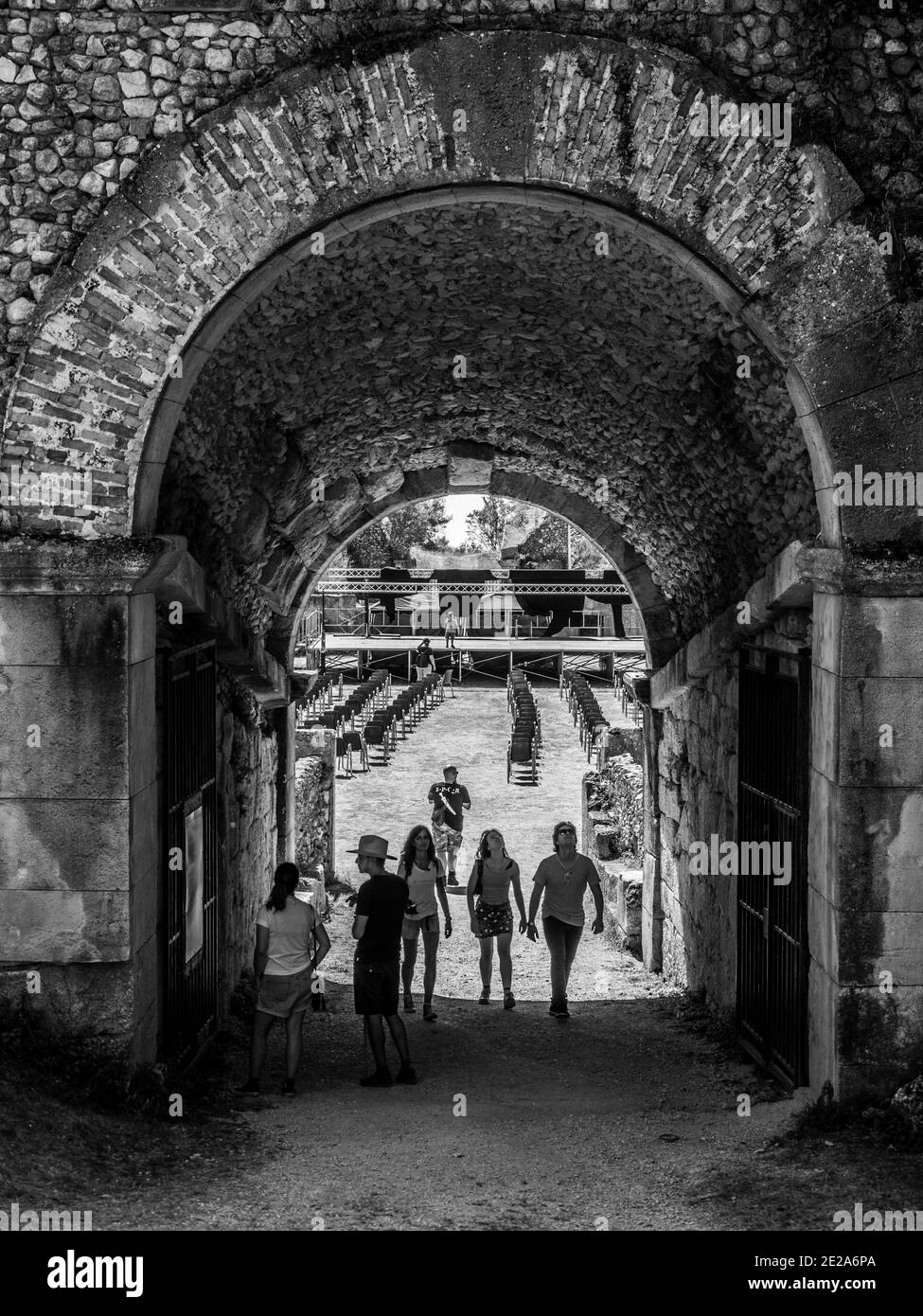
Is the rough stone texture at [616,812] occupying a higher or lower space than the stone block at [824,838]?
lower

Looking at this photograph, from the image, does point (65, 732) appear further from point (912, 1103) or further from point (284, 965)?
point (912, 1103)

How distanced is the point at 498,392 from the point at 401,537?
4092 centimetres

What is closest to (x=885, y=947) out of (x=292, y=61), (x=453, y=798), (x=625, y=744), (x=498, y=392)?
(x=292, y=61)

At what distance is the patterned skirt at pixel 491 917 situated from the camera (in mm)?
8898

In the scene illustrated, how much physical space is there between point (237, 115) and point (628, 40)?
5.39 ft

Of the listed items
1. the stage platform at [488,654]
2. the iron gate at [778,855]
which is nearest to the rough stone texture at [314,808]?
the iron gate at [778,855]

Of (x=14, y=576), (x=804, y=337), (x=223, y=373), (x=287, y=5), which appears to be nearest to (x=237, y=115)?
(x=287, y=5)

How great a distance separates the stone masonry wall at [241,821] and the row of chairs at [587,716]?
9.74m

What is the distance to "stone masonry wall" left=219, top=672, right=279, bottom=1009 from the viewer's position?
28.2 feet

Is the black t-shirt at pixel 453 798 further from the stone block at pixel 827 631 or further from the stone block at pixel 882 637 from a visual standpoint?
the stone block at pixel 882 637

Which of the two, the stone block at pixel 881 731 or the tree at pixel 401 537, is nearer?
the stone block at pixel 881 731

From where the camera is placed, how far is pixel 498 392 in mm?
9047

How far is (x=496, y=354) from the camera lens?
8195 millimetres
